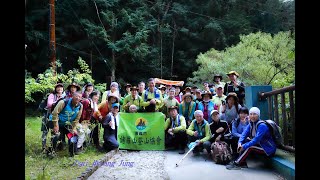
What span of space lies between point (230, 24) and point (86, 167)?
21192 millimetres

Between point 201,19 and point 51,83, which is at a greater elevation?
point 201,19

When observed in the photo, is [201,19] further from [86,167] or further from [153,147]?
[86,167]

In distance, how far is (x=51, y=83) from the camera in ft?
27.0

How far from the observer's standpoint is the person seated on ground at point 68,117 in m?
6.04

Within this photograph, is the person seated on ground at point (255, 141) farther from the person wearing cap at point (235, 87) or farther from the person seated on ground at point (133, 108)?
the person seated on ground at point (133, 108)

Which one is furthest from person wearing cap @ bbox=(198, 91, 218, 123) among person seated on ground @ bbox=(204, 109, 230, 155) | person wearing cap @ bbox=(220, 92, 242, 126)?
person seated on ground @ bbox=(204, 109, 230, 155)

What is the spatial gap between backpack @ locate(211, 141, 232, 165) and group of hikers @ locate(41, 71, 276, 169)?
15 centimetres

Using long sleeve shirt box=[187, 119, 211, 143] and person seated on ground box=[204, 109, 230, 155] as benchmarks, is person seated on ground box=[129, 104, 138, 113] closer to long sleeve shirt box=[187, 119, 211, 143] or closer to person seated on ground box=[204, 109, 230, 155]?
long sleeve shirt box=[187, 119, 211, 143]

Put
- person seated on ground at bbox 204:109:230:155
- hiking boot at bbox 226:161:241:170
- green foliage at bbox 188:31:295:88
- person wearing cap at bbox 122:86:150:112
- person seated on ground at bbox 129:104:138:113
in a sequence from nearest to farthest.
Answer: hiking boot at bbox 226:161:241:170
person seated on ground at bbox 204:109:230:155
person seated on ground at bbox 129:104:138:113
person wearing cap at bbox 122:86:150:112
green foliage at bbox 188:31:295:88

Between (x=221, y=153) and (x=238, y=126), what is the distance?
703mm

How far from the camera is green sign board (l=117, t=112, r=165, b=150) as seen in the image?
7160 millimetres

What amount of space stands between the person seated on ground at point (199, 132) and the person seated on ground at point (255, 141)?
0.94m

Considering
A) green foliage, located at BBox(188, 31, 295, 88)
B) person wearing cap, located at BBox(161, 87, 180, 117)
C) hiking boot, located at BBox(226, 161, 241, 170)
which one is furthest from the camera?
green foliage, located at BBox(188, 31, 295, 88)
